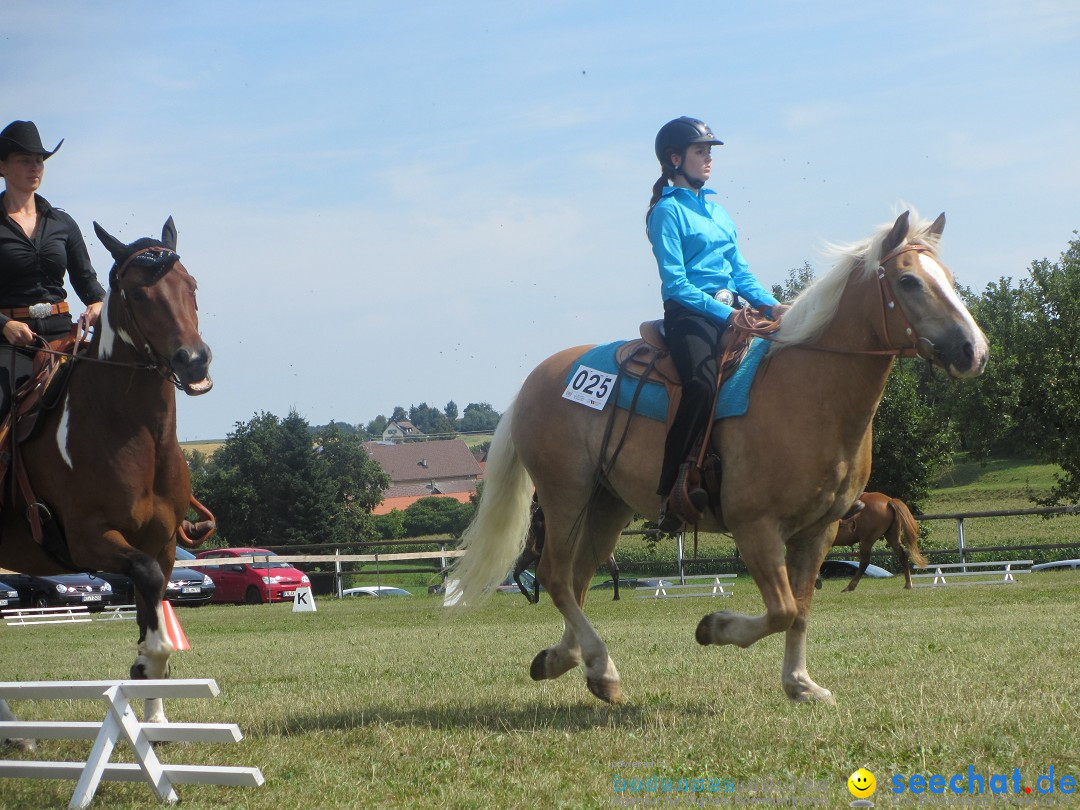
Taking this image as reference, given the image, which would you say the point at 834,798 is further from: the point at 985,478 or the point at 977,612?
the point at 985,478

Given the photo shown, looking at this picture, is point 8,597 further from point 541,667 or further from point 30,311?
point 541,667

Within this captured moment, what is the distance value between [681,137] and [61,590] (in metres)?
26.5

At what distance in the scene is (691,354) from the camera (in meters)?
6.73

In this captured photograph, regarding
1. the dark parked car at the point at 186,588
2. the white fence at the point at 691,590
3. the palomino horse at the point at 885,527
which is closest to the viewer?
the palomino horse at the point at 885,527

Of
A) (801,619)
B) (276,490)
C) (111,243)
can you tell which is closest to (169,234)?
(111,243)

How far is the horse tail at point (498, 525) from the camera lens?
Result: 7.91m

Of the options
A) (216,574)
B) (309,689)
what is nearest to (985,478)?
(216,574)

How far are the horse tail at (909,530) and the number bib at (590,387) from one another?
1685cm

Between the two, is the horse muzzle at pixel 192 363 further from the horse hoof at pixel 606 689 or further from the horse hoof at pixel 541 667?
the horse hoof at pixel 606 689

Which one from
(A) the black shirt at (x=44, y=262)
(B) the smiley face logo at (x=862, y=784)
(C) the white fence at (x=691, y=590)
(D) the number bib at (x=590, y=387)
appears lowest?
(C) the white fence at (x=691, y=590)

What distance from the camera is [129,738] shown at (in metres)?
4.68

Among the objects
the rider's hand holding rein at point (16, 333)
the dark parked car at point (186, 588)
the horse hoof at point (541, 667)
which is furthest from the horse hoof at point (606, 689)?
the dark parked car at point (186, 588)

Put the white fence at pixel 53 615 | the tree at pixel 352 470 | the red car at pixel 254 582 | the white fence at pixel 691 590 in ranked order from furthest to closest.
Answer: the tree at pixel 352 470
the red car at pixel 254 582
the white fence at pixel 691 590
the white fence at pixel 53 615

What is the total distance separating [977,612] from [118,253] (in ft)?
37.0
